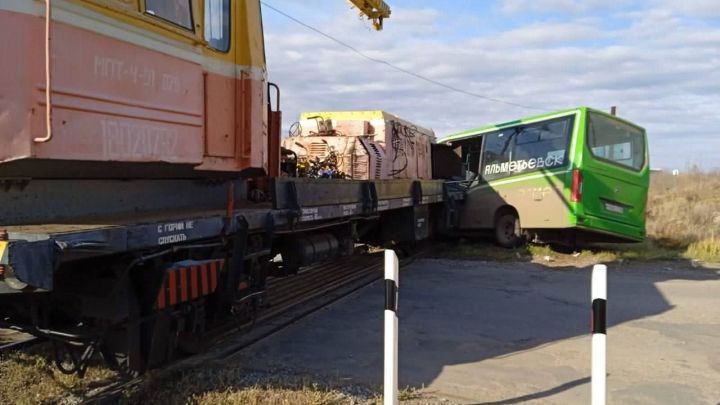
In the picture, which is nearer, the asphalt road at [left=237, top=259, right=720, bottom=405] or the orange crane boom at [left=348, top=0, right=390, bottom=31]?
the asphalt road at [left=237, top=259, right=720, bottom=405]

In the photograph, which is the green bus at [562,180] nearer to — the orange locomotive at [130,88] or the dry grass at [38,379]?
the orange locomotive at [130,88]

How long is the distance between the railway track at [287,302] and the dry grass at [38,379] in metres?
0.21

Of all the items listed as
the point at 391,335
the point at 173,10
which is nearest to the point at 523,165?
the point at 391,335

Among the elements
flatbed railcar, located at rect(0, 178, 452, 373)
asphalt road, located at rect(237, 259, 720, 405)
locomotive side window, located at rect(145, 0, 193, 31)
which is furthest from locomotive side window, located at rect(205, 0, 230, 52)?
asphalt road, located at rect(237, 259, 720, 405)

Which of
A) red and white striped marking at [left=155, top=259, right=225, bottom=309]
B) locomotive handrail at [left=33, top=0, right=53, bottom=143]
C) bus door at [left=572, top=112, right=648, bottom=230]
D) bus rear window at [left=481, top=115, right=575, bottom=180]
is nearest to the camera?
locomotive handrail at [left=33, top=0, right=53, bottom=143]

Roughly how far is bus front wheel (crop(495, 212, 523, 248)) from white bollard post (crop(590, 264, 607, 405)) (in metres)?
9.66

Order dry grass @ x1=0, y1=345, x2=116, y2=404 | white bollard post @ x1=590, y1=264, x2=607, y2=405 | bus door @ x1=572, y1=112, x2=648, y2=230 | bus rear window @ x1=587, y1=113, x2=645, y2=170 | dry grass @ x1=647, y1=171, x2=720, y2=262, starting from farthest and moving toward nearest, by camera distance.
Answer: dry grass @ x1=647, y1=171, x2=720, y2=262
bus rear window @ x1=587, y1=113, x2=645, y2=170
bus door @ x1=572, y1=112, x2=648, y2=230
dry grass @ x1=0, y1=345, x2=116, y2=404
white bollard post @ x1=590, y1=264, x2=607, y2=405

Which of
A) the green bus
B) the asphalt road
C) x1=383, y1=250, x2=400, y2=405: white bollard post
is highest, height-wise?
the green bus

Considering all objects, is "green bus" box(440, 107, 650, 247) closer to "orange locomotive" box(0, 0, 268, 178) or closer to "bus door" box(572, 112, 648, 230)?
"bus door" box(572, 112, 648, 230)

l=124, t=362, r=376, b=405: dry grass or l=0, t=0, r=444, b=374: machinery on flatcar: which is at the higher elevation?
l=0, t=0, r=444, b=374: machinery on flatcar

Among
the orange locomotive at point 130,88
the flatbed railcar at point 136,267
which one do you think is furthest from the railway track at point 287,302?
the orange locomotive at point 130,88

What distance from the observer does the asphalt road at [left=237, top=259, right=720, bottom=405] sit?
16.8 ft

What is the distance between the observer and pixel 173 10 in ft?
15.5

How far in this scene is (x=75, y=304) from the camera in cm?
437
